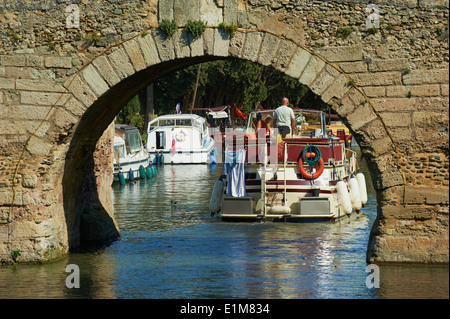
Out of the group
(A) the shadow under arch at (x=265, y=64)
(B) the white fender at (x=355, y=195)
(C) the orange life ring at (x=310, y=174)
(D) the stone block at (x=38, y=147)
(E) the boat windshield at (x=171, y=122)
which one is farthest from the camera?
(E) the boat windshield at (x=171, y=122)

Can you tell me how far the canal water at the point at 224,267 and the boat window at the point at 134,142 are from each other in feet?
30.3

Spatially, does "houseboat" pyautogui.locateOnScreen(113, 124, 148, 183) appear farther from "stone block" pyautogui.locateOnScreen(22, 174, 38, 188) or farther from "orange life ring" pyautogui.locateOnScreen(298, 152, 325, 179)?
"stone block" pyautogui.locateOnScreen(22, 174, 38, 188)

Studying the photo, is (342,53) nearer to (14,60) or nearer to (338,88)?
(338,88)

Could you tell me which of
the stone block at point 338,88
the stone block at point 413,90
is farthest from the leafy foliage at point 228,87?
the stone block at point 413,90

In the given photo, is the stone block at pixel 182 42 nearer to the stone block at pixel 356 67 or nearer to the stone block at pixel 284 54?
the stone block at pixel 284 54

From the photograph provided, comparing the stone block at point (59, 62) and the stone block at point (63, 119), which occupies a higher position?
the stone block at point (59, 62)

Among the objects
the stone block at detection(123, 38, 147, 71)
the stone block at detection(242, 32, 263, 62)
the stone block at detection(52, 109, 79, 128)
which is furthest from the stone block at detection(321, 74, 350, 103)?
the stone block at detection(52, 109, 79, 128)

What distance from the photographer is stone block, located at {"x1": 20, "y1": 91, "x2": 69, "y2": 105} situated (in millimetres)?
9741

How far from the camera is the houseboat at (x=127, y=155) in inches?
918

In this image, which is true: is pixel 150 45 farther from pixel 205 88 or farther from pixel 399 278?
pixel 205 88

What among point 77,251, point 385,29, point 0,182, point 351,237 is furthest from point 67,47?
point 351,237

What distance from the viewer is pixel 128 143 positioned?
2514 centimetres

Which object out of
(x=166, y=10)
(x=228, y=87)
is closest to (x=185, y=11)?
(x=166, y=10)

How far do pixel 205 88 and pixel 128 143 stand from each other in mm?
14061
